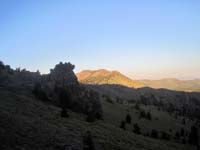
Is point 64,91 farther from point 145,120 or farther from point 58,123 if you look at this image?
point 145,120

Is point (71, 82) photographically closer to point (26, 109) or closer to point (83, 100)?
point (83, 100)

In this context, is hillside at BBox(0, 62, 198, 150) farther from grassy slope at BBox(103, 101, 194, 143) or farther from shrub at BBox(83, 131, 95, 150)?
grassy slope at BBox(103, 101, 194, 143)

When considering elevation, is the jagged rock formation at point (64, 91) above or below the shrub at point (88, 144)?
above

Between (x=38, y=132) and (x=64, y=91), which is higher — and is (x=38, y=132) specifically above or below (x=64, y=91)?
below

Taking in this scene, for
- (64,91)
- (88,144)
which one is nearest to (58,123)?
(88,144)

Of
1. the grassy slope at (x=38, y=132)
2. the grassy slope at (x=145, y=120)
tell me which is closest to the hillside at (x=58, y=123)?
the grassy slope at (x=38, y=132)

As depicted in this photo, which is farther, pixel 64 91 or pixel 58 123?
pixel 64 91

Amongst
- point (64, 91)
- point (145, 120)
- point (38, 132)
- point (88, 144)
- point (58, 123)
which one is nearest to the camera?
point (88, 144)

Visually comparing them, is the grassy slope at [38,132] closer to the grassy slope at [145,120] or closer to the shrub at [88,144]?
the shrub at [88,144]

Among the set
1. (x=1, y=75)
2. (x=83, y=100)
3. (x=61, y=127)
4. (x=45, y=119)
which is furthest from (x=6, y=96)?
(x=1, y=75)

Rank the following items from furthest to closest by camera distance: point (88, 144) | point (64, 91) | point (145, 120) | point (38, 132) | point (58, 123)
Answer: point (145, 120) → point (64, 91) → point (58, 123) → point (38, 132) → point (88, 144)

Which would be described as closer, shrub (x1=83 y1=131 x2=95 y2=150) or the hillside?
the hillside

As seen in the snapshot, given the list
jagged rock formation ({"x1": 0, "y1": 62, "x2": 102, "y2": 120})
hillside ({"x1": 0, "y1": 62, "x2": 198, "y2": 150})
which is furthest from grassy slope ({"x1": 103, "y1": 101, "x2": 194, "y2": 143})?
hillside ({"x1": 0, "y1": 62, "x2": 198, "y2": 150})

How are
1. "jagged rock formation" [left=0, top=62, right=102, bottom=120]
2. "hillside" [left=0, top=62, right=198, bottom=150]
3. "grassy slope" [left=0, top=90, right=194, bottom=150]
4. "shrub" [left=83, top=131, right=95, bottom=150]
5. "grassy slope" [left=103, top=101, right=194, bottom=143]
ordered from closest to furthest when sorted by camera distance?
"grassy slope" [left=0, top=90, right=194, bottom=150] → "hillside" [left=0, top=62, right=198, bottom=150] → "shrub" [left=83, top=131, right=95, bottom=150] → "jagged rock formation" [left=0, top=62, right=102, bottom=120] → "grassy slope" [left=103, top=101, right=194, bottom=143]
